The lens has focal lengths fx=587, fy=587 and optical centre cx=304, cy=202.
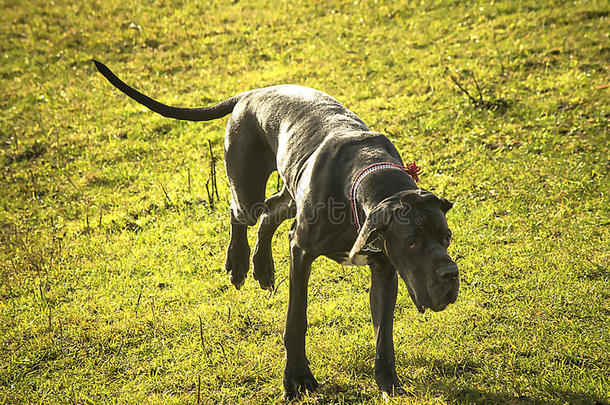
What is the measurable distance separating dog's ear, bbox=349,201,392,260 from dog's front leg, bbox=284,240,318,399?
0.82 meters

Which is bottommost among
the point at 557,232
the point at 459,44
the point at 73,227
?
the point at 73,227

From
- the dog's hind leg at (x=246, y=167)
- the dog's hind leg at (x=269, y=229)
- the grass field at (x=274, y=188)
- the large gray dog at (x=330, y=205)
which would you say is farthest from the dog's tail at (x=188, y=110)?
the grass field at (x=274, y=188)

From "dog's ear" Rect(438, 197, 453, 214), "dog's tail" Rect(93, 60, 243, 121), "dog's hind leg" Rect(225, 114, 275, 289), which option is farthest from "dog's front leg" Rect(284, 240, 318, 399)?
"dog's tail" Rect(93, 60, 243, 121)

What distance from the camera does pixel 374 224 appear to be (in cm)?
307

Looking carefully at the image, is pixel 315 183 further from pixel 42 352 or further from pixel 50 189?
pixel 50 189

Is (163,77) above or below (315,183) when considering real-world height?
below

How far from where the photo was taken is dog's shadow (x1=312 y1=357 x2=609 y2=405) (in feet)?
11.4

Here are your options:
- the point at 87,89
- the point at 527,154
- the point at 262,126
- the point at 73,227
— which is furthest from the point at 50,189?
the point at 527,154

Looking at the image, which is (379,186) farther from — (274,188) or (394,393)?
(274,188)

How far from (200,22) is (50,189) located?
6480 mm

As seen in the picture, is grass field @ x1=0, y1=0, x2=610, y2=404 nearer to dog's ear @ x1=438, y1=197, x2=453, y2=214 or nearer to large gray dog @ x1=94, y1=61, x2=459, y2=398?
large gray dog @ x1=94, y1=61, x2=459, y2=398

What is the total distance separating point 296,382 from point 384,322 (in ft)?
2.41

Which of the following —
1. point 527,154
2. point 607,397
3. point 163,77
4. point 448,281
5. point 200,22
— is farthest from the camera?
point 200,22

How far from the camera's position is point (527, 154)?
7141mm
